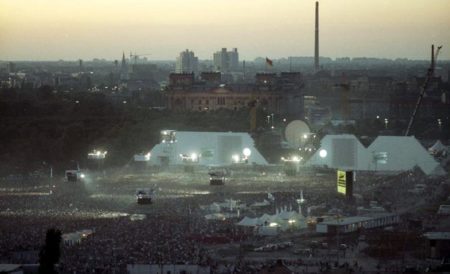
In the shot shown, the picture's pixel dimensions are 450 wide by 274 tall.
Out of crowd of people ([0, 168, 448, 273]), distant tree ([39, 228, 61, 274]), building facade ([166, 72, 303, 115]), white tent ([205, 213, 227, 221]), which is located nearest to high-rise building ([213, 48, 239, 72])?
building facade ([166, 72, 303, 115])

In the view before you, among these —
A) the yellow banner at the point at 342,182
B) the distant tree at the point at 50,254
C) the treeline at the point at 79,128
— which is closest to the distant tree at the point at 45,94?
the treeline at the point at 79,128

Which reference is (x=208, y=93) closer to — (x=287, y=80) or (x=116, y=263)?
Answer: (x=287, y=80)

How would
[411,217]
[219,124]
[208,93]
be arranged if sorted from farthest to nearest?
[208,93] → [219,124] → [411,217]

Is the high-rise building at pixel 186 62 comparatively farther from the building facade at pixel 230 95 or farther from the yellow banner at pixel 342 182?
the yellow banner at pixel 342 182

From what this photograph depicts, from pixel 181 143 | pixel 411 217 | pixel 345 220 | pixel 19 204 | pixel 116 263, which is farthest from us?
pixel 181 143

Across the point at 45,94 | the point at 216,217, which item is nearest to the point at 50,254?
the point at 216,217

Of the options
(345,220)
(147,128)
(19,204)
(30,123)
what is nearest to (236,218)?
(345,220)
